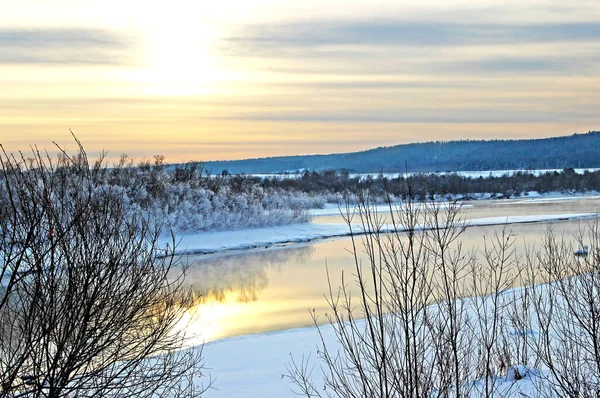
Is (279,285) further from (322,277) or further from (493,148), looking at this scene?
(493,148)

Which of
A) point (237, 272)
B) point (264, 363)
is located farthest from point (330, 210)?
point (264, 363)

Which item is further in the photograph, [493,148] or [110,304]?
[493,148]

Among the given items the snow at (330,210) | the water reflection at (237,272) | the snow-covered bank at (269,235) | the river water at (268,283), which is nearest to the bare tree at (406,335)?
the river water at (268,283)

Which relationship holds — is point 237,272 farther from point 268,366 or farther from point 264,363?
point 268,366

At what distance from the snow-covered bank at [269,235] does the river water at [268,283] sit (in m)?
2.05

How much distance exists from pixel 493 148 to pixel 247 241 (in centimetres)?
14559

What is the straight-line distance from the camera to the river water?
1642 centimetres

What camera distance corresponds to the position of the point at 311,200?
63.1m

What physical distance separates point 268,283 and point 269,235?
55.8 feet

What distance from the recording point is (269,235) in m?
39.8

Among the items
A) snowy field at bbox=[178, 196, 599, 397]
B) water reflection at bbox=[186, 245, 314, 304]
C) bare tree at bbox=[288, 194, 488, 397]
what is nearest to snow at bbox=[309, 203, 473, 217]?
water reflection at bbox=[186, 245, 314, 304]

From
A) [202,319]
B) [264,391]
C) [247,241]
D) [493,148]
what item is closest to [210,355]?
[264,391]

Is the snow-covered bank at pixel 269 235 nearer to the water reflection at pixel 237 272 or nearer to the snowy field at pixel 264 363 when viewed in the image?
the water reflection at pixel 237 272

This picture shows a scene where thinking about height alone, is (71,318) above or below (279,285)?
above
